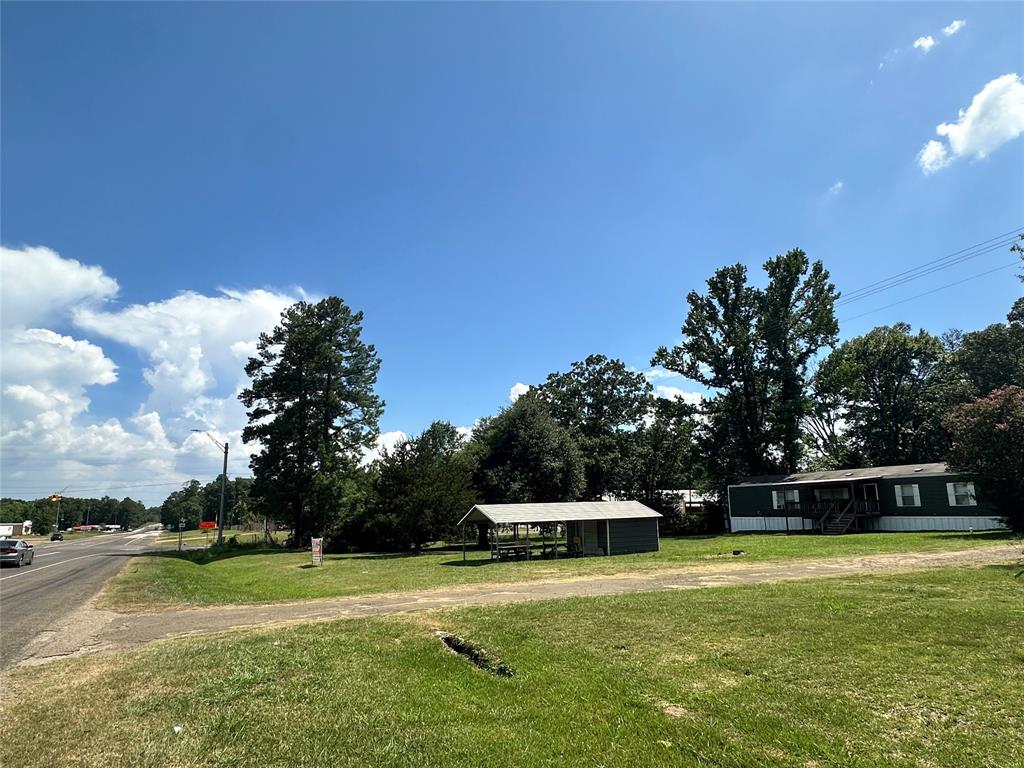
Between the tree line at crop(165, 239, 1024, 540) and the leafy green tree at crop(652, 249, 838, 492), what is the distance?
11cm

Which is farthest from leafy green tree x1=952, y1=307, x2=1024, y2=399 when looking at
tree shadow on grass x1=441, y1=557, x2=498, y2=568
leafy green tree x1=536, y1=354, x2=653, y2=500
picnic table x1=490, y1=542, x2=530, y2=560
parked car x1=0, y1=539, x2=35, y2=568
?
parked car x1=0, y1=539, x2=35, y2=568

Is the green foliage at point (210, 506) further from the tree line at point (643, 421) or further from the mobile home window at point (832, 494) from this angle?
the mobile home window at point (832, 494)

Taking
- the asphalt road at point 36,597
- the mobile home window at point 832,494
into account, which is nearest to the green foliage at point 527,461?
the mobile home window at point 832,494

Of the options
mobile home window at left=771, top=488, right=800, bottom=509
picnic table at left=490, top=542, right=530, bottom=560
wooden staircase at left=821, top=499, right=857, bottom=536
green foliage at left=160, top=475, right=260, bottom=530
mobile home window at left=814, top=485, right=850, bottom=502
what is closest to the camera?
picnic table at left=490, top=542, right=530, bottom=560

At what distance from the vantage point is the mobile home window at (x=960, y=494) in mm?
34750

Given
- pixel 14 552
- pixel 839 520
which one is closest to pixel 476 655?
pixel 14 552

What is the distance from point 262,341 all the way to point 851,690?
145ft

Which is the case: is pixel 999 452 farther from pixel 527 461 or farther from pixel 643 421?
pixel 643 421

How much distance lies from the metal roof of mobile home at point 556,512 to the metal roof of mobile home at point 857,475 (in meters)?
18.2

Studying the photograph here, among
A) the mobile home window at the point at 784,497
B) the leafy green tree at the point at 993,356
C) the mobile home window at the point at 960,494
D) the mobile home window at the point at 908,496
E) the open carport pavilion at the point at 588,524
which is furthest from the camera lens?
the leafy green tree at the point at 993,356

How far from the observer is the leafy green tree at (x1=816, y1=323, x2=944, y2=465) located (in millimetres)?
55031

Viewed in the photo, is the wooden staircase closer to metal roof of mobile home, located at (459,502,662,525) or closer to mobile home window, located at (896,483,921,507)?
mobile home window, located at (896,483,921,507)

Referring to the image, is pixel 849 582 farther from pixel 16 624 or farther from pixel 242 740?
pixel 16 624

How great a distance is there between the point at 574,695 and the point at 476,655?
7.72 feet
